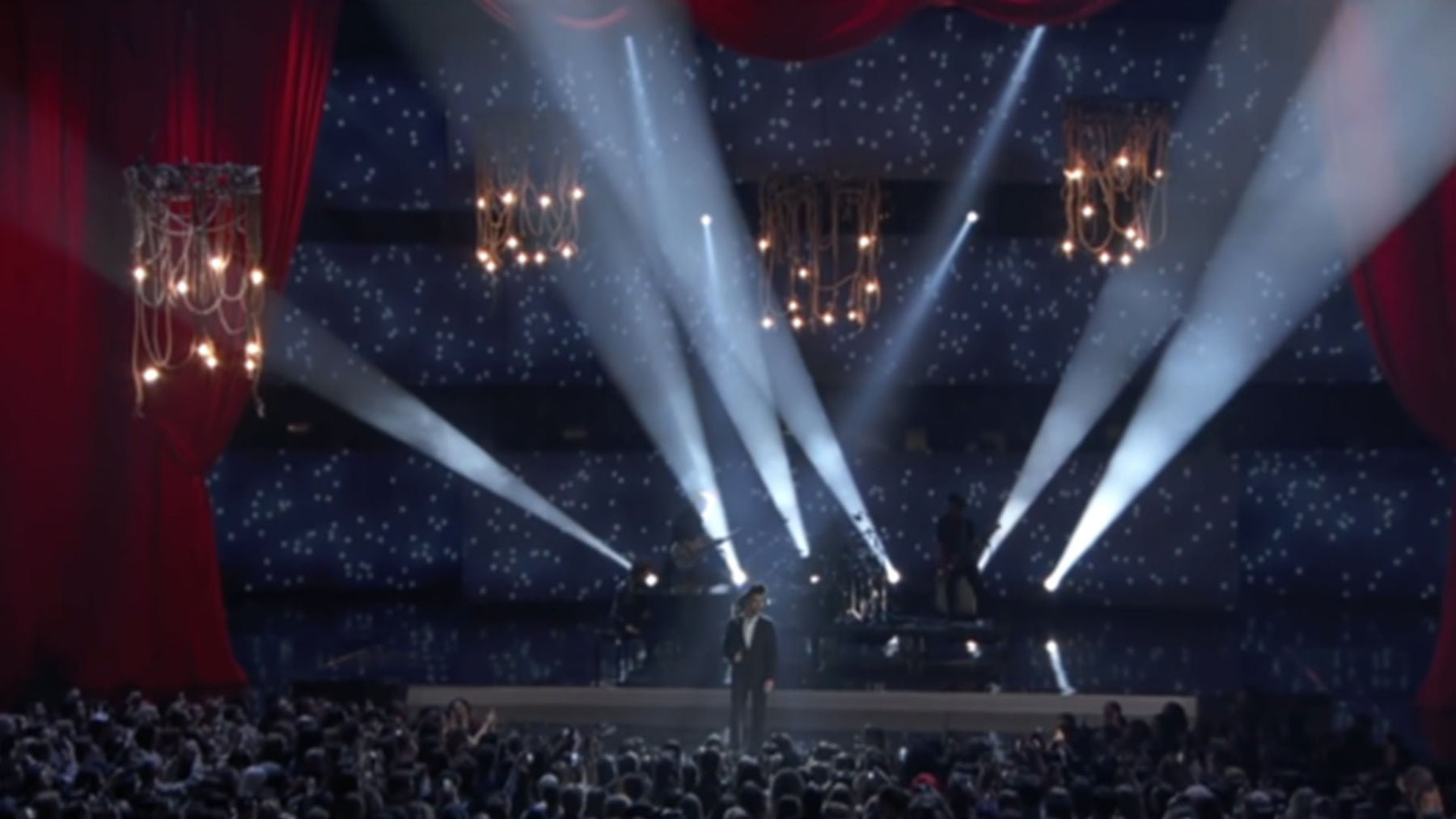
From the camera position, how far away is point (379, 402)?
15711mm

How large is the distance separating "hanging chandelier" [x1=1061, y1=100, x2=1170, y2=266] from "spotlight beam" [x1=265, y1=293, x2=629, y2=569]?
15.6 ft

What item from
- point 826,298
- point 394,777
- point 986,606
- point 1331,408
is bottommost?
point 394,777

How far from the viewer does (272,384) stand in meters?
15.6

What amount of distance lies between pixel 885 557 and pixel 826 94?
370 centimetres

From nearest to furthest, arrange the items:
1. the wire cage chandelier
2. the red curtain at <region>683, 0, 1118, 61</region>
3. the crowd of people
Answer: the crowd of people → the red curtain at <region>683, 0, 1118, 61</region> → the wire cage chandelier

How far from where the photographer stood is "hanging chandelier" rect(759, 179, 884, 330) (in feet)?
46.3

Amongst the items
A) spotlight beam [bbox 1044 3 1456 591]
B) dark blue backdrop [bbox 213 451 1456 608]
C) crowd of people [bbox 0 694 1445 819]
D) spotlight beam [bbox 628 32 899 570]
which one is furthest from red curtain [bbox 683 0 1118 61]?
dark blue backdrop [bbox 213 451 1456 608]

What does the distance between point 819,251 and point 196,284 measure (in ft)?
17.2

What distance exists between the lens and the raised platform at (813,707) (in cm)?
1090

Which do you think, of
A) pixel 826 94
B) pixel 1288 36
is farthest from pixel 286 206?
pixel 1288 36

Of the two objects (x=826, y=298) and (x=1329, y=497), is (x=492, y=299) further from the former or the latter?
(x=1329, y=497)

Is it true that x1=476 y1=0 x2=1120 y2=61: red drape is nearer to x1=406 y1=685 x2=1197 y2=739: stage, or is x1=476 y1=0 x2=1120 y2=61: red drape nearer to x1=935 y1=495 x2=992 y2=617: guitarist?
x1=406 y1=685 x2=1197 y2=739: stage

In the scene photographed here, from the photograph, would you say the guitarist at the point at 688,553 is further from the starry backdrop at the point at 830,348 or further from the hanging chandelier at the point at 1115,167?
the hanging chandelier at the point at 1115,167

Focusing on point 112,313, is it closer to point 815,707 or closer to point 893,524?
point 815,707
